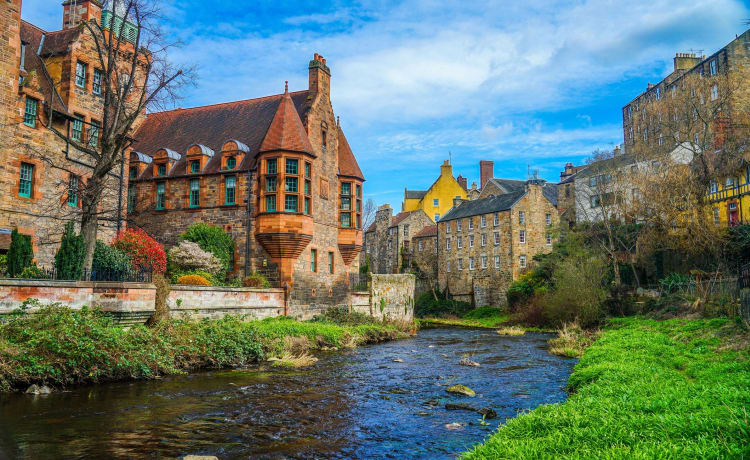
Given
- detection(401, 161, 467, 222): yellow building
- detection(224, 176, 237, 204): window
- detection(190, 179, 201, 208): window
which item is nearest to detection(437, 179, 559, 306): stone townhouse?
detection(401, 161, 467, 222): yellow building

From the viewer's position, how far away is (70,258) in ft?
53.6

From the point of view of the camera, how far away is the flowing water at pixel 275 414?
823 cm

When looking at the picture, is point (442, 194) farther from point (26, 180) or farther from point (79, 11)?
point (26, 180)

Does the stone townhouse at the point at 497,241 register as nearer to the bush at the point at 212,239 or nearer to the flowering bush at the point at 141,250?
the bush at the point at 212,239

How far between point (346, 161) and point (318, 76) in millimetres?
5956

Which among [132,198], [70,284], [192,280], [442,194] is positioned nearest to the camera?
[70,284]

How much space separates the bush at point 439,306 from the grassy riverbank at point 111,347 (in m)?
33.3

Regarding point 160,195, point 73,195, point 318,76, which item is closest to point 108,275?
point 73,195

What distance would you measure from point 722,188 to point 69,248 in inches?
1588

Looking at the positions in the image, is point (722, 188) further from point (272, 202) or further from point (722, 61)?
point (272, 202)

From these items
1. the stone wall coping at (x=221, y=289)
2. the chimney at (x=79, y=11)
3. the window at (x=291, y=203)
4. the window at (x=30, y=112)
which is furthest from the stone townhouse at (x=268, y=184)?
the chimney at (x=79, y=11)

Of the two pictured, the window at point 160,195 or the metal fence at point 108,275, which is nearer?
the metal fence at point 108,275

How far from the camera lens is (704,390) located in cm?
836

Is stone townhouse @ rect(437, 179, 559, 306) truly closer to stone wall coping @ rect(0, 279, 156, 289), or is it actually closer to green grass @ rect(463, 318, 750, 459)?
green grass @ rect(463, 318, 750, 459)
